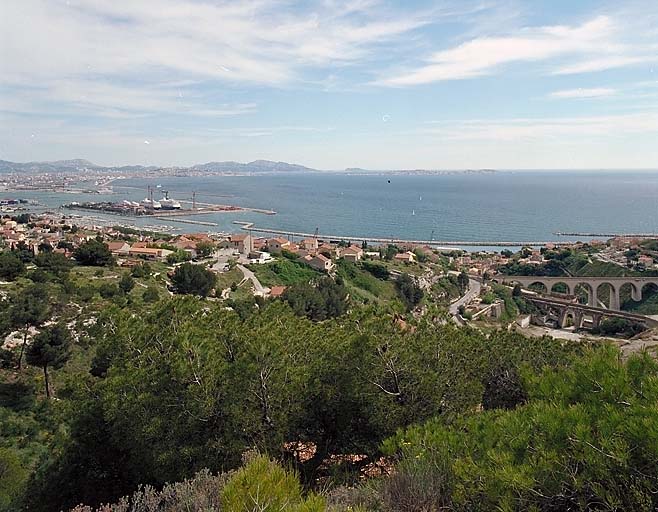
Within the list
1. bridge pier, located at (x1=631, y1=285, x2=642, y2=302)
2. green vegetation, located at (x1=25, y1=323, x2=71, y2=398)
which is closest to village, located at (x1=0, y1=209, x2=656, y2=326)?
bridge pier, located at (x1=631, y1=285, x2=642, y2=302)

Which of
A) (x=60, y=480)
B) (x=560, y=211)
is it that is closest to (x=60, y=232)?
(x=60, y=480)

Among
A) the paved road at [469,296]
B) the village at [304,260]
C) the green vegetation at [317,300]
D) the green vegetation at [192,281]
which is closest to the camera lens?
the green vegetation at [317,300]

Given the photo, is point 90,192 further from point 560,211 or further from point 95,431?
point 95,431

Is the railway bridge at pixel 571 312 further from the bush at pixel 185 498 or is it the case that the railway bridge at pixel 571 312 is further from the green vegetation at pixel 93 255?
the bush at pixel 185 498

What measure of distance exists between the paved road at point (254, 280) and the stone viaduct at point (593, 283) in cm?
2226

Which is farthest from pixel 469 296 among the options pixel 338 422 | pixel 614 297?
pixel 338 422

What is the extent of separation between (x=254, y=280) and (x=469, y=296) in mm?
15733

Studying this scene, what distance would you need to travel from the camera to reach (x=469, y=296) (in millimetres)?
35969

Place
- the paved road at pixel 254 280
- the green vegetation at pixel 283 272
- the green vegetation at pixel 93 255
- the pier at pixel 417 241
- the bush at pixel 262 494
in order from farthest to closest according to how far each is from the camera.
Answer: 1. the pier at pixel 417 241
2. the green vegetation at pixel 283 272
3. the paved road at pixel 254 280
4. the green vegetation at pixel 93 255
5. the bush at pixel 262 494

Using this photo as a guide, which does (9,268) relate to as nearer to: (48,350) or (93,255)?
(93,255)

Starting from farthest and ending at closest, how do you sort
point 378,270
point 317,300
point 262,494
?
point 378,270 → point 317,300 → point 262,494

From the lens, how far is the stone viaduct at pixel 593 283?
41.7m

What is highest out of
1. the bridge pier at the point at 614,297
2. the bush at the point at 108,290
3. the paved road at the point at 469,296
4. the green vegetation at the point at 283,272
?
the bush at the point at 108,290

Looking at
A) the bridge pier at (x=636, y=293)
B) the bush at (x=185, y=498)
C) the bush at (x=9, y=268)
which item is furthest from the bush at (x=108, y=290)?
the bridge pier at (x=636, y=293)
